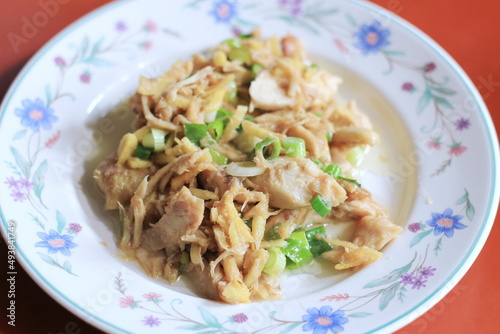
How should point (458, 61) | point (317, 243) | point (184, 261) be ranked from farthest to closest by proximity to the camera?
point (458, 61)
point (317, 243)
point (184, 261)

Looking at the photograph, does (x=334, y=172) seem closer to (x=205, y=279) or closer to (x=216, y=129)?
(x=216, y=129)

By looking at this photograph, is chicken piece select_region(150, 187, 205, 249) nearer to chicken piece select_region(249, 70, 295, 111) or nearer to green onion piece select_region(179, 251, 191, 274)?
green onion piece select_region(179, 251, 191, 274)

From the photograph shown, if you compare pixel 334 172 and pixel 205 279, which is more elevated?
pixel 334 172

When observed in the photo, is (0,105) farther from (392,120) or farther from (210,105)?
(392,120)

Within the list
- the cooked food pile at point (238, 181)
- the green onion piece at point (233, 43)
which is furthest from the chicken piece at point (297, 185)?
the green onion piece at point (233, 43)

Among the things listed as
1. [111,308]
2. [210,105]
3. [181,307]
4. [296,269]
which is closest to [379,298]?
[296,269]

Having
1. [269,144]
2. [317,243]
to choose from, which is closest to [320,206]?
[317,243]
